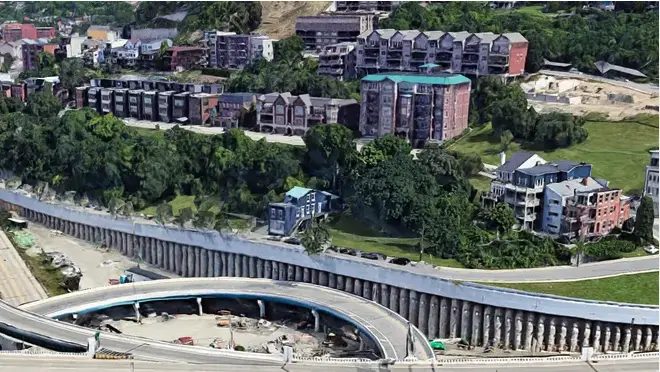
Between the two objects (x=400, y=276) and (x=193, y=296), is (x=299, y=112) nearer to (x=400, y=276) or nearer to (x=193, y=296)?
(x=400, y=276)

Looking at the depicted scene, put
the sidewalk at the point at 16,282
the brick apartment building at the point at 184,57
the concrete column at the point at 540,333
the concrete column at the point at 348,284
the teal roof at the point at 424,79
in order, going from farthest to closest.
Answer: the brick apartment building at the point at 184,57
the teal roof at the point at 424,79
the concrete column at the point at 348,284
the sidewalk at the point at 16,282
the concrete column at the point at 540,333

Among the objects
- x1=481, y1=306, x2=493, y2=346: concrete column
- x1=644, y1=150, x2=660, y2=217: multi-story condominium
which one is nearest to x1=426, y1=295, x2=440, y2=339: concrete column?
x1=481, y1=306, x2=493, y2=346: concrete column

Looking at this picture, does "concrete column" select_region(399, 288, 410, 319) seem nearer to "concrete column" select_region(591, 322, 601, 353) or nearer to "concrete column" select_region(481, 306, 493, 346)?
"concrete column" select_region(481, 306, 493, 346)

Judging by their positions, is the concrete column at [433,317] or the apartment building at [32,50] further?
the apartment building at [32,50]

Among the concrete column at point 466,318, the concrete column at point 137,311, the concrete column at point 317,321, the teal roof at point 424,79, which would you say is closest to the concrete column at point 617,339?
the concrete column at point 466,318

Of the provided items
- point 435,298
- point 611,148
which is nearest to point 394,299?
point 435,298

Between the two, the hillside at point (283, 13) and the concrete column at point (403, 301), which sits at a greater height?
the hillside at point (283, 13)

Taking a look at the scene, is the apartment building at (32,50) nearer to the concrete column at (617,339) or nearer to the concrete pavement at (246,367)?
the concrete pavement at (246,367)
